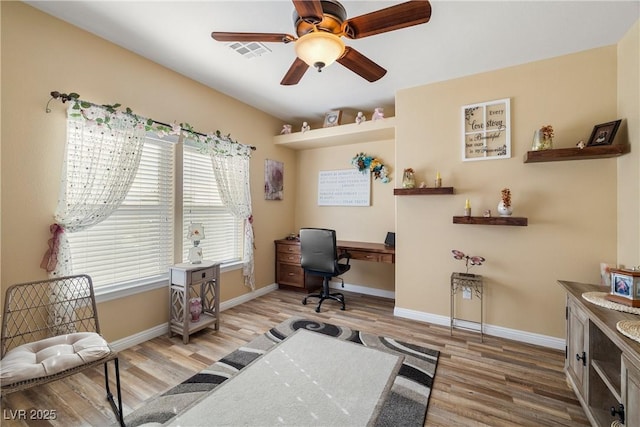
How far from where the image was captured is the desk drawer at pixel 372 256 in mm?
3314

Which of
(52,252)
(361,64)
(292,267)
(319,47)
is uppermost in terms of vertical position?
(361,64)

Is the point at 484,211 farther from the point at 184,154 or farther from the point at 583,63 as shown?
the point at 184,154

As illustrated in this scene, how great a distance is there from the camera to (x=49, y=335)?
76.4 inches

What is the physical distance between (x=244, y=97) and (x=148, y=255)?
217cm

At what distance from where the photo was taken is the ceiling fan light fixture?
1.45 m

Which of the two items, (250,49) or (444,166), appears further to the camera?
(444,166)

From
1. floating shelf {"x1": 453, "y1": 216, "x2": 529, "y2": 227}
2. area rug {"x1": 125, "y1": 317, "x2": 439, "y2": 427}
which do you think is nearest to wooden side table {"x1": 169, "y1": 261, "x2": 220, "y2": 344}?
area rug {"x1": 125, "y1": 317, "x2": 439, "y2": 427}

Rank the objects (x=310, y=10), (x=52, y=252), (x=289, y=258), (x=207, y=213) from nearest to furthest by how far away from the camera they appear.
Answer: (x=310, y=10) → (x=52, y=252) → (x=207, y=213) → (x=289, y=258)

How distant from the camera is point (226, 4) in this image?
184cm

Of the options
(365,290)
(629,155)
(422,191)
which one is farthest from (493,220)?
(365,290)

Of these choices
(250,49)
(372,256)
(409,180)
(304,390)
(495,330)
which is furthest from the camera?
(372,256)

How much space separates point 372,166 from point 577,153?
220 centimetres

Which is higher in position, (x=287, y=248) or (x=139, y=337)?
(x=287, y=248)

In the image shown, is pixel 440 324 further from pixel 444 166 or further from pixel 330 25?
pixel 330 25
